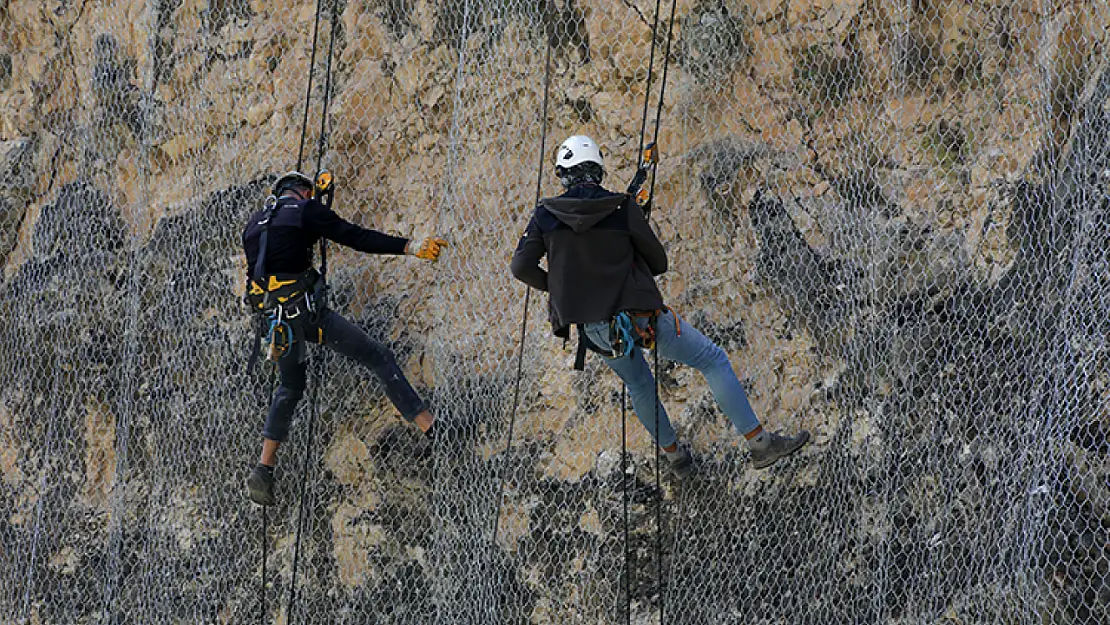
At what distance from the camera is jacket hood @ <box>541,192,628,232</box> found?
4.75 metres

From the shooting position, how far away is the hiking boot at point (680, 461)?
5.63 metres

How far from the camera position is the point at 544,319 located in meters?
6.32

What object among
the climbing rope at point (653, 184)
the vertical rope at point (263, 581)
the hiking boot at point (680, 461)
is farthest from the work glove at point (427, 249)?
the vertical rope at point (263, 581)

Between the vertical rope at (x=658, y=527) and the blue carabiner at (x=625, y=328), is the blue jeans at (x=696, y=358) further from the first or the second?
the vertical rope at (x=658, y=527)

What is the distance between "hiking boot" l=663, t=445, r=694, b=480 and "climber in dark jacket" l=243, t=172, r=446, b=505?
134 centimetres

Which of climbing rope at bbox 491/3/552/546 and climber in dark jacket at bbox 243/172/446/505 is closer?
climber in dark jacket at bbox 243/172/446/505

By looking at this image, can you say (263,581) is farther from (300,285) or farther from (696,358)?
(696,358)

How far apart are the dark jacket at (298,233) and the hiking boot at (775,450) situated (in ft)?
6.57

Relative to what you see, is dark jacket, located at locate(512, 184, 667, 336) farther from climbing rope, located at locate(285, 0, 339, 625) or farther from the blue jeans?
climbing rope, located at locate(285, 0, 339, 625)

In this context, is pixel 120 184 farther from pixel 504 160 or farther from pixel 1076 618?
pixel 1076 618

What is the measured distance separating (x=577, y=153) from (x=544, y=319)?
5.43 ft

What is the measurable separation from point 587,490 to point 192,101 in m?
3.79

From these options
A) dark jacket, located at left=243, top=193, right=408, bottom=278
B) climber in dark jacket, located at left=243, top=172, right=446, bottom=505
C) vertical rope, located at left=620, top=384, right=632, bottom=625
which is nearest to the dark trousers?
climber in dark jacket, located at left=243, top=172, right=446, bottom=505

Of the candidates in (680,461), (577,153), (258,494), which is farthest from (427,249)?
(258,494)
